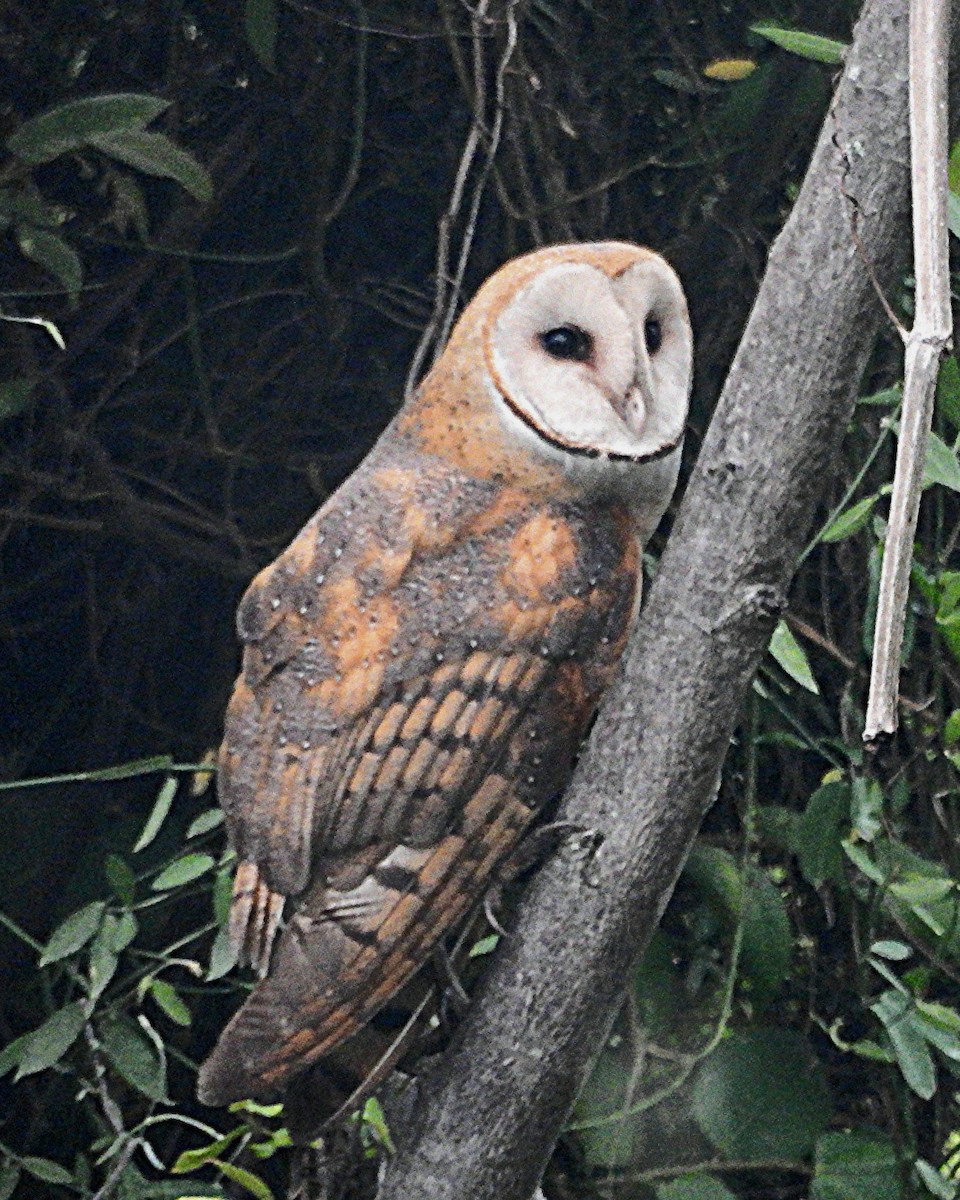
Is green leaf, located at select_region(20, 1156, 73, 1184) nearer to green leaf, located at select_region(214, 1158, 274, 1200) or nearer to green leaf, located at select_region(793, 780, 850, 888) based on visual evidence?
green leaf, located at select_region(214, 1158, 274, 1200)

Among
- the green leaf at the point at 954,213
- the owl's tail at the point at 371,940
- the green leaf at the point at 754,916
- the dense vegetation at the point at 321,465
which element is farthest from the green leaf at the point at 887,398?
the owl's tail at the point at 371,940

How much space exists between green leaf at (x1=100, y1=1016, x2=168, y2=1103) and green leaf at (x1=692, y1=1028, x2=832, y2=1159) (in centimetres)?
40

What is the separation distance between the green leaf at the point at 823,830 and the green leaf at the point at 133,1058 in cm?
51

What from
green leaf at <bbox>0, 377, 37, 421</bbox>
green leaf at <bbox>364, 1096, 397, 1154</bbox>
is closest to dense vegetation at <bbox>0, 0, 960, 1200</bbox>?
green leaf at <bbox>0, 377, 37, 421</bbox>

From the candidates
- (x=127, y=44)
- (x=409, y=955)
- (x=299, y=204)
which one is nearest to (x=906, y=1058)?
(x=409, y=955)

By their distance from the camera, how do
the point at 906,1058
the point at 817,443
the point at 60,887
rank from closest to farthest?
1. the point at 817,443
2. the point at 906,1058
3. the point at 60,887

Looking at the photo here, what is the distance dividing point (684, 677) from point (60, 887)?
0.67m

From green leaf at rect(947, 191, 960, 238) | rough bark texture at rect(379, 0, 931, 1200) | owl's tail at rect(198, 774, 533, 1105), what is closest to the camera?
rough bark texture at rect(379, 0, 931, 1200)

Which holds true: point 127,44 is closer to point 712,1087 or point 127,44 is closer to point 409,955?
point 409,955

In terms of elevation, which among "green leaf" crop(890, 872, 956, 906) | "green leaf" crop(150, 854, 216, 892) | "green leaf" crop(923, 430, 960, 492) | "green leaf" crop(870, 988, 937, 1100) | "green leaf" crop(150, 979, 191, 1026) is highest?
"green leaf" crop(923, 430, 960, 492)

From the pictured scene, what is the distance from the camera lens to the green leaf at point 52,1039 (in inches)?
50.3

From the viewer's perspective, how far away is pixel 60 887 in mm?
1378

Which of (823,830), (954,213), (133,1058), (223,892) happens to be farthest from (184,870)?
(954,213)

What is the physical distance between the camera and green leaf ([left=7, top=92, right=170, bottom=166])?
1291 mm
